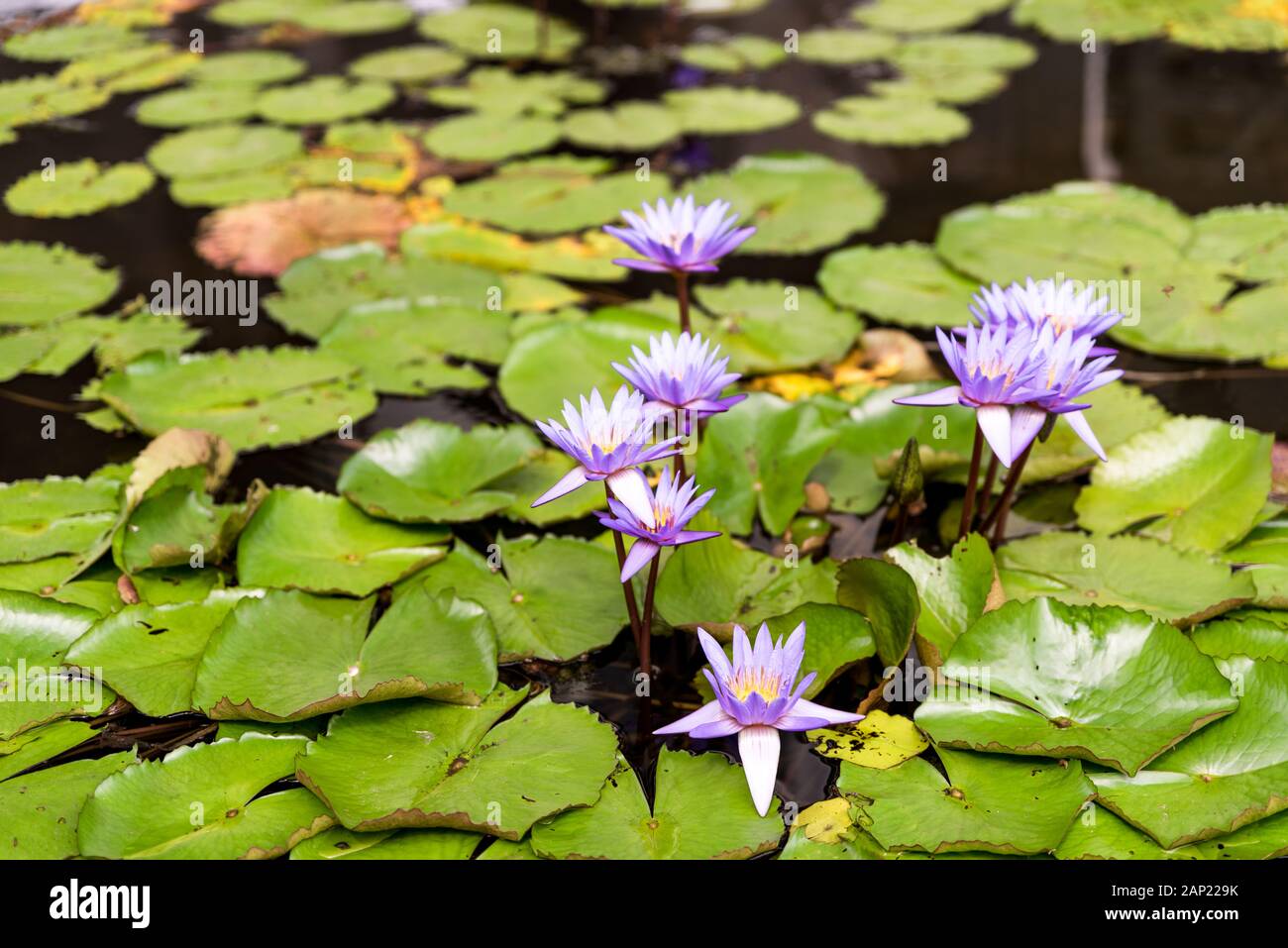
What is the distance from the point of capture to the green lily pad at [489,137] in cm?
431

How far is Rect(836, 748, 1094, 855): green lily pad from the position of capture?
1.62 metres

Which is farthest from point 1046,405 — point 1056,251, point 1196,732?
point 1056,251

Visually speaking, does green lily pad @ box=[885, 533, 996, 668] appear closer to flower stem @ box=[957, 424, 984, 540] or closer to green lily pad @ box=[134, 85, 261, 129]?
flower stem @ box=[957, 424, 984, 540]

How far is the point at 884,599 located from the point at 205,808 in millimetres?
1206

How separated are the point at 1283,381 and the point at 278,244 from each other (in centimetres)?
308

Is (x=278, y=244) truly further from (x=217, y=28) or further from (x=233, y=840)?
(x=217, y=28)

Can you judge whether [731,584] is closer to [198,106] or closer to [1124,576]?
[1124,576]

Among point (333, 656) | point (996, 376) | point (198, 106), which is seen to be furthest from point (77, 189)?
point (996, 376)

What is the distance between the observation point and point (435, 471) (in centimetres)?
246

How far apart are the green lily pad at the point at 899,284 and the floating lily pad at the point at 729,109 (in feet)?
→ 4.24

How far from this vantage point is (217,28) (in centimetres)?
580

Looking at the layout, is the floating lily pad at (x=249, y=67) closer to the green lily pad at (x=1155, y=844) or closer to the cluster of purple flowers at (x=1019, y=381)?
the cluster of purple flowers at (x=1019, y=381)
